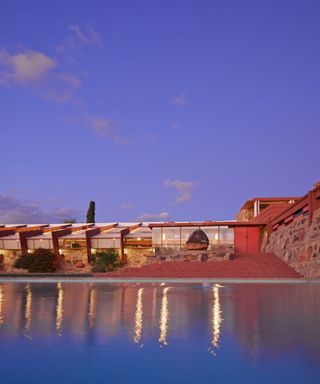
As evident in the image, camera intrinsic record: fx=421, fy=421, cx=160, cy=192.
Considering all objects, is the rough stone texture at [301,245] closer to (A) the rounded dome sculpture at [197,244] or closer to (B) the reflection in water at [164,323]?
(A) the rounded dome sculpture at [197,244]

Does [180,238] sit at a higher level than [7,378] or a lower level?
higher

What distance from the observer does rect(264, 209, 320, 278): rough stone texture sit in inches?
951

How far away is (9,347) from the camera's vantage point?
5.66 m

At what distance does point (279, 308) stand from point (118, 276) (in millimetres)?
19065

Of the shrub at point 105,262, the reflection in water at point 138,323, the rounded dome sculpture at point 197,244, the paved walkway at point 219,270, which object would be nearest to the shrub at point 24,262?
the shrub at point 105,262

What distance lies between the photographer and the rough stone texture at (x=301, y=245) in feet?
79.3

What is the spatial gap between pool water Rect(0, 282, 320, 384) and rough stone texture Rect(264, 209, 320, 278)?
51.4ft

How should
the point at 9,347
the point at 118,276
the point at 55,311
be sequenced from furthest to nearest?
the point at 118,276, the point at 55,311, the point at 9,347

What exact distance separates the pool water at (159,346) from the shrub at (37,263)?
28336 mm

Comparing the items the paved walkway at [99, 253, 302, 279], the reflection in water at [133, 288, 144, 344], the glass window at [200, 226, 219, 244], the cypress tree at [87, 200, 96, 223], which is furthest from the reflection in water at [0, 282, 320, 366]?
the cypress tree at [87, 200, 96, 223]

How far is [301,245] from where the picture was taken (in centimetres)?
2738

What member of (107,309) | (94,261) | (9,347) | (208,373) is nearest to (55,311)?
(107,309)

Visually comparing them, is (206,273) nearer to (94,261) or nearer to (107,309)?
(94,261)

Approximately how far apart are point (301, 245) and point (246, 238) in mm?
14122
